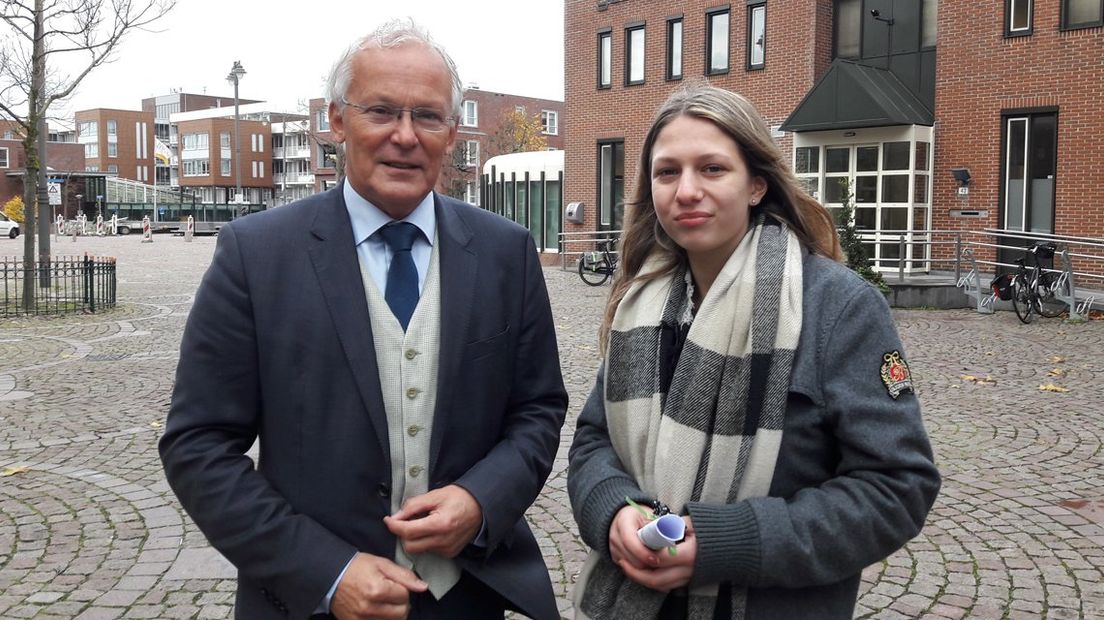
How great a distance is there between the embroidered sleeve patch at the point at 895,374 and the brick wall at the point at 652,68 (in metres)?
19.3

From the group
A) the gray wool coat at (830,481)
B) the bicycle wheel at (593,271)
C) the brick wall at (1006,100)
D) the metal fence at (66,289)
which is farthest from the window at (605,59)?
the gray wool coat at (830,481)

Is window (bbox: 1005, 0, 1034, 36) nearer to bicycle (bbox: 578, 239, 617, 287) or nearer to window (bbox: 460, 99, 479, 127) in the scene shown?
bicycle (bbox: 578, 239, 617, 287)

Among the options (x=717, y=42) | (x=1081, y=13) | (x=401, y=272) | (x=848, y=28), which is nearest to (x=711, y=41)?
(x=717, y=42)

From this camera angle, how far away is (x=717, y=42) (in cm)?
2483

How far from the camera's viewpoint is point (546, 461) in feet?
7.41

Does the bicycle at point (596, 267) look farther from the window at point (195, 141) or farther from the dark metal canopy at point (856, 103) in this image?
the window at point (195, 141)

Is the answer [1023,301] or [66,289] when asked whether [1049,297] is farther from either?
[66,289]

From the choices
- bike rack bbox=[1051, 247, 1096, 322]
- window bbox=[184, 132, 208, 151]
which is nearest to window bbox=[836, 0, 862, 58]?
bike rack bbox=[1051, 247, 1096, 322]

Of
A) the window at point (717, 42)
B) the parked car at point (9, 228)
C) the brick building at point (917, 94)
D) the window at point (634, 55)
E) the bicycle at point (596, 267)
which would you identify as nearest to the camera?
the brick building at point (917, 94)

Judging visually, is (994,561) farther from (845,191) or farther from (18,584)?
(845,191)

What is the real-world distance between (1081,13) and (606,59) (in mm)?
12801

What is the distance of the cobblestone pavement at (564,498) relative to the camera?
426 cm

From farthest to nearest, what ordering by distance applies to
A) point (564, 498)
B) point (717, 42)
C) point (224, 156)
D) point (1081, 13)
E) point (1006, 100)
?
point (224, 156) < point (717, 42) < point (1006, 100) < point (1081, 13) < point (564, 498)

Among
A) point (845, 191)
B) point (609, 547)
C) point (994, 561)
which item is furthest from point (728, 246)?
point (845, 191)
